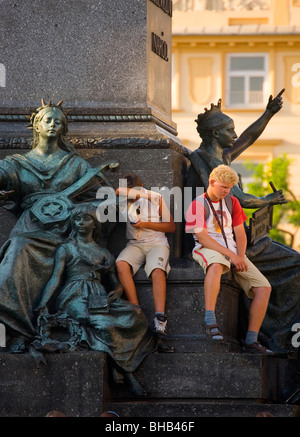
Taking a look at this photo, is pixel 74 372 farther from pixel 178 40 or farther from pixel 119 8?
pixel 178 40

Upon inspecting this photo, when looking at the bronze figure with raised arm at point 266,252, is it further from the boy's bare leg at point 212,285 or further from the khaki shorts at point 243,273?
the boy's bare leg at point 212,285

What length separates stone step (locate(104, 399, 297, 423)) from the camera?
39.3 feet

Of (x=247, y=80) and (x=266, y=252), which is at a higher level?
(x=247, y=80)

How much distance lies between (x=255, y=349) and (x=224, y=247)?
0.86 m

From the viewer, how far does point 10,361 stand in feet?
39.5

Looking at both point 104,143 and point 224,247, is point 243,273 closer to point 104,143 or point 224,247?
point 224,247

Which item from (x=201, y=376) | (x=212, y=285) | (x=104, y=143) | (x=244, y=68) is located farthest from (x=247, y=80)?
(x=201, y=376)

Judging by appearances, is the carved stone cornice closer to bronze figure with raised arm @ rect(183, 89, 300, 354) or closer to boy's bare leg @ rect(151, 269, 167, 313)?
bronze figure with raised arm @ rect(183, 89, 300, 354)

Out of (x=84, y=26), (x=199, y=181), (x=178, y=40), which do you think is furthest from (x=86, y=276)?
(x=178, y=40)

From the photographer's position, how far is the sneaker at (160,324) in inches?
494

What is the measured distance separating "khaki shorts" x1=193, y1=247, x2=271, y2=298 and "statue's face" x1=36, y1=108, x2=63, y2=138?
1.54 m

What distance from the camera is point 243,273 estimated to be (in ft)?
43.0

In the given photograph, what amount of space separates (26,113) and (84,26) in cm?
93
